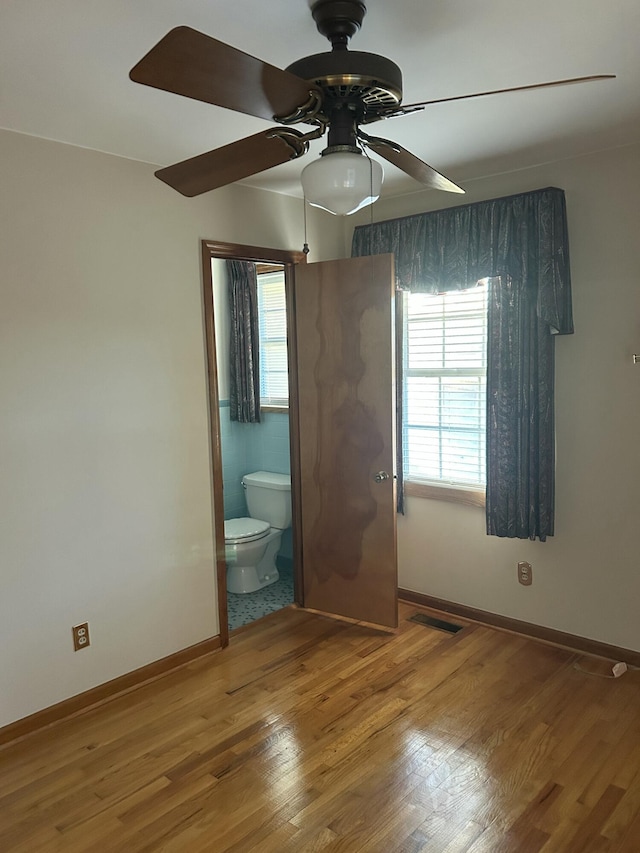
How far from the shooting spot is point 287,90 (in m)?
1.41

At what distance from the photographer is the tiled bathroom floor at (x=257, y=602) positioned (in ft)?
12.8

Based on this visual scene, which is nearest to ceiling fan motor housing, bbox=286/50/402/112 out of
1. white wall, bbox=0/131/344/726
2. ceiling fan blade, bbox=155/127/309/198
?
ceiling fan blade, bbox=155/127/309/198

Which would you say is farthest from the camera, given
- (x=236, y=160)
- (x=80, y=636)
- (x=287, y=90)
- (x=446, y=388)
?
(x=446, y=388)

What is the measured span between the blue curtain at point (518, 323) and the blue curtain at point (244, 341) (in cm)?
158

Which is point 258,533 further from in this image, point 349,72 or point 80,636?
point 349,72

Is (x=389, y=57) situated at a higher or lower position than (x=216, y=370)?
higher

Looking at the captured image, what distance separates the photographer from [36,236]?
2.65m

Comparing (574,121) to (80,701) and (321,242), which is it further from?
(80,701)

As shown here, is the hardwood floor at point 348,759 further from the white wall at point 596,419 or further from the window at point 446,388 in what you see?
the window at point 446,388

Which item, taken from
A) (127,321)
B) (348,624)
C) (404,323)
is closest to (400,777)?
(348,624)

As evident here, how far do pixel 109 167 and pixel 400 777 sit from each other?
2784 mm

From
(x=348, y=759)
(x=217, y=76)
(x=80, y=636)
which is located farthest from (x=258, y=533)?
(x=217, y=76)

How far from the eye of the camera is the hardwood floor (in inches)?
82.4

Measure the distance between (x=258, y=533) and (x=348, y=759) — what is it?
191cm
